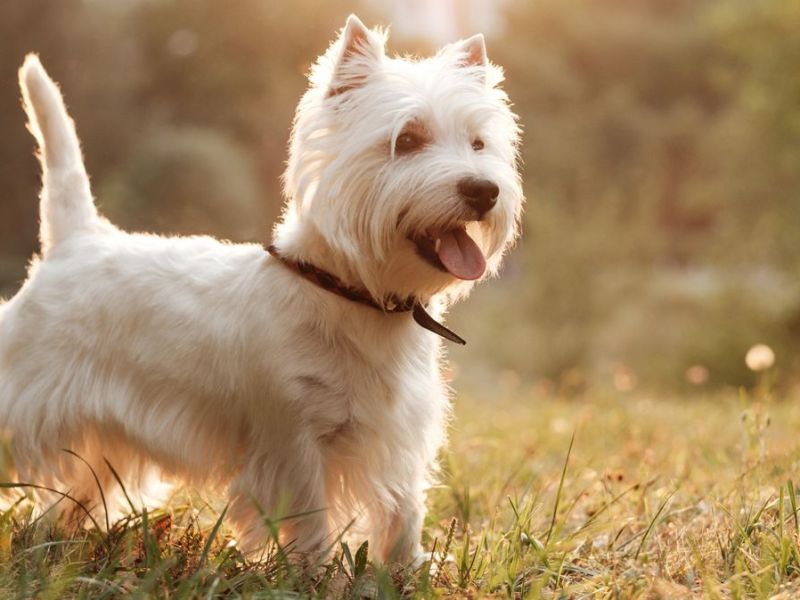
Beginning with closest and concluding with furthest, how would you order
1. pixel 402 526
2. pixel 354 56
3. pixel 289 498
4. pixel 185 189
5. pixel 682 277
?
pixel 289 498 < pixel 354 56 < pixel 402 526 < pixel 185 189 < pixel 682 277

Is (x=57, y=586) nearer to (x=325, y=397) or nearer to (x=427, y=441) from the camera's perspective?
(x=325, y=397)

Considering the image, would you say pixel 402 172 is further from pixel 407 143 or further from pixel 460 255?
pixel 460 255

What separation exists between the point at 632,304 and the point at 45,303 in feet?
37.6

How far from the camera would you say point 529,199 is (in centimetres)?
1435

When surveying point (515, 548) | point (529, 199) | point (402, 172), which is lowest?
point (515, 548)

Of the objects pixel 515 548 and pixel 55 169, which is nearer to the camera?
pixel 515 548

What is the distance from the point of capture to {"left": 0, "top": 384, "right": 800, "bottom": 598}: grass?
7.06ft

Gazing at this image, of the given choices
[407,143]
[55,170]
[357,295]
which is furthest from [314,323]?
[55,170]

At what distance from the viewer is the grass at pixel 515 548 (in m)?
2.15

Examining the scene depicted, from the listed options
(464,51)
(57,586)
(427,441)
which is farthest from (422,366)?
(57,586)

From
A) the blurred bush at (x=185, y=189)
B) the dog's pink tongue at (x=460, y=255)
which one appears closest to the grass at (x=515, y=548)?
the dog's pink tongue at (x=460, y=255)

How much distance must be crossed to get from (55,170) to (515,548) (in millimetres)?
2031

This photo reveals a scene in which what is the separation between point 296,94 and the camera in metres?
13.7

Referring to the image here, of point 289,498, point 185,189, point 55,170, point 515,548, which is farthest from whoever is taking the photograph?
point 185,189
